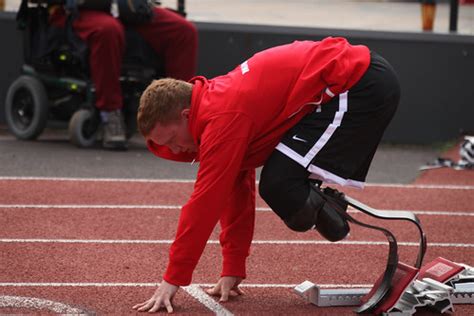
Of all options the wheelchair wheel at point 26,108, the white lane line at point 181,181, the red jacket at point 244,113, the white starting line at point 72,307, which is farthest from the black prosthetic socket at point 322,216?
the wheelchair wheel at point 26,108

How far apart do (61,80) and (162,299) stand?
189 inches

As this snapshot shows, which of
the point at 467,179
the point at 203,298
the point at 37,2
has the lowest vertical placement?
the point at 467,179

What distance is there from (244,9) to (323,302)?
Result: 7.65 meters

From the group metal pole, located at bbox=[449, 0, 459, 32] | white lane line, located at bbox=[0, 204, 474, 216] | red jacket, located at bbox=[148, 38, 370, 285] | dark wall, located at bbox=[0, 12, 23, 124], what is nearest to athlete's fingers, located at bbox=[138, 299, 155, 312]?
red jacket, located at bbox=[148, 38, 370, 285]

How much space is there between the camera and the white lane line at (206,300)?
4596 mm

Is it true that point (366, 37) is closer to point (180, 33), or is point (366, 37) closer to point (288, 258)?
point (180, 33)

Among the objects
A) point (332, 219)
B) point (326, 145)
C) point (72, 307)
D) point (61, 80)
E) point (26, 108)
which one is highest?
point (326, 145)

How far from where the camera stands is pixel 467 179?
8219mm

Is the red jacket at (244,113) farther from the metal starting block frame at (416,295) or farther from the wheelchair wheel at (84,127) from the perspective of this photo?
the wheelchair wheel at (84,127)

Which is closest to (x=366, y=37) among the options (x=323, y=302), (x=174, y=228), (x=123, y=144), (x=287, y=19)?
(x=287, y=19)

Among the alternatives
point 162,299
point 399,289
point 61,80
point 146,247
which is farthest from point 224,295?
point 61,80

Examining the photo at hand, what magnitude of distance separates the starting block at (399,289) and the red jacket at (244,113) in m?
0.40

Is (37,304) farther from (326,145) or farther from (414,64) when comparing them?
→ (414,64)

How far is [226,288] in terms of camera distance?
4.76m
